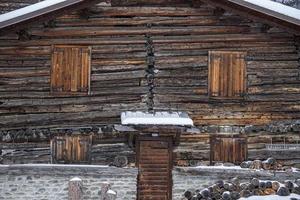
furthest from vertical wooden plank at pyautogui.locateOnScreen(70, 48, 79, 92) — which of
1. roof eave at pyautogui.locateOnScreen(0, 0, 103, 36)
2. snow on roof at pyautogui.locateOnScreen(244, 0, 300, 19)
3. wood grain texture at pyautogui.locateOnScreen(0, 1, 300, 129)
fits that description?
snow on roof at pyautogui.locateOnScreen(244, 0, 300, 19)

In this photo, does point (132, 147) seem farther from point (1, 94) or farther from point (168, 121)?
point (1, 94)

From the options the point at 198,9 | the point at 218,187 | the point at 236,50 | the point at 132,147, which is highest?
the point at 198,9

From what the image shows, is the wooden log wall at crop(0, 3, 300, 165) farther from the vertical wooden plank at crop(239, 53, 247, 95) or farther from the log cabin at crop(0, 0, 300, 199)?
the vertical wooden plank at crop(239, 53, 247, 95)

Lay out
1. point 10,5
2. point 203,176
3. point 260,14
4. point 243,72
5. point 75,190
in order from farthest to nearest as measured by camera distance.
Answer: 1. point 10,5
2. point 243,72
3. point 260,14
4. point 203,176
5. point 75,190

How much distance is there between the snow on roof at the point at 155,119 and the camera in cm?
1374

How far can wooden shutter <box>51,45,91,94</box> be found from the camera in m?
14.9

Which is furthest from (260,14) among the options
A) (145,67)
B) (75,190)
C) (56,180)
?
(56,180)

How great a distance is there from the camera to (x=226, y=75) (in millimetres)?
15227

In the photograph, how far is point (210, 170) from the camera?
47.9ft

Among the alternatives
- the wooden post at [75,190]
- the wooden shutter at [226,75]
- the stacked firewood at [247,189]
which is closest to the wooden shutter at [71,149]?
the wooden post at [75,190]

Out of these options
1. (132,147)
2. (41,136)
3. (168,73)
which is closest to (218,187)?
(132,147)

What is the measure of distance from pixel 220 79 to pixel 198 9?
2.30 metres

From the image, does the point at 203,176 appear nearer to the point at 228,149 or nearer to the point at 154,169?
the point at 228,149

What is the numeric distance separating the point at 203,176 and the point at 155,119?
2291 mm
